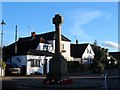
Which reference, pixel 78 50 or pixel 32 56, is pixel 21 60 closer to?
pixel 32 56

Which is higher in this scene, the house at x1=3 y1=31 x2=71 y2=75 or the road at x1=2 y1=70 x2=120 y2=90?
the house at x1=3 y1=31 x2=71 y2=75

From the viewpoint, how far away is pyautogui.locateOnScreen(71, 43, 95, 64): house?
76.6 m

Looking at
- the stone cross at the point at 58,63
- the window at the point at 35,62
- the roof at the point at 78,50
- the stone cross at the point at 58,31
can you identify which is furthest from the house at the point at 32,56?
the stone cross at the point at 58,31

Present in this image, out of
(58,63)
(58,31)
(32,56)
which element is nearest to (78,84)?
(58,63)

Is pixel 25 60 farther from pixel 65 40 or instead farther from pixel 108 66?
pixel 108 66

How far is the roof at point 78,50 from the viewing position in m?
77.2

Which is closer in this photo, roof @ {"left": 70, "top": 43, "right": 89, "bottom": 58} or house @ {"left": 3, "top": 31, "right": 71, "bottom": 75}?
house @ {"left": 3, "top": 31, "right": 71, "bottom": 75}

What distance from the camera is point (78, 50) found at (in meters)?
78.9

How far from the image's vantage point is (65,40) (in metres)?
70.8

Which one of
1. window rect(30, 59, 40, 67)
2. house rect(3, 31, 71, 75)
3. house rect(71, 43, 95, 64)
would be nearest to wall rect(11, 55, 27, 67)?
house rect(3, 31, 71, 75)

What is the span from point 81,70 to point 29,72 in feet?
55.8

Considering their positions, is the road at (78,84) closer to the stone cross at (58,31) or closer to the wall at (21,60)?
the stone cross at (58,31)

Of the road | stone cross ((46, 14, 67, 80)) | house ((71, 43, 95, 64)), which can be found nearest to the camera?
the road

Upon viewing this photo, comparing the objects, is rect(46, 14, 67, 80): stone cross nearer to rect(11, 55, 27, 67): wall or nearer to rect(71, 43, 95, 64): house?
rect(11, 55, 27, 67): wall
